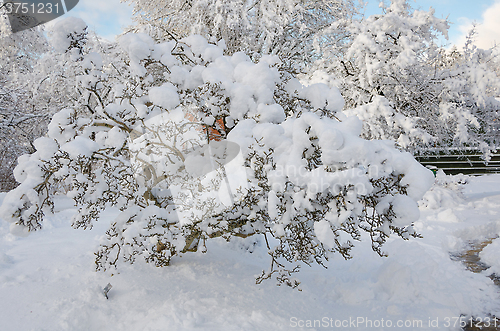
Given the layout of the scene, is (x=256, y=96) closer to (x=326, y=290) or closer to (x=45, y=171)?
Answer: (x=45, y=171)

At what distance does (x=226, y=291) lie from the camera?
3.66 m

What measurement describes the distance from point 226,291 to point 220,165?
167 cm

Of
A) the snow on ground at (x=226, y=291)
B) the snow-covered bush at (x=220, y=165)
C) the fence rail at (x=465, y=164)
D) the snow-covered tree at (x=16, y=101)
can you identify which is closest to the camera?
the snow-covered bush at (x=220, y=165)

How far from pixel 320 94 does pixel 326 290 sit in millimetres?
2702

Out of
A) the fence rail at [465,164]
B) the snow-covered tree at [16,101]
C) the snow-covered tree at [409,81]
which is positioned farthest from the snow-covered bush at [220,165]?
the fence rail at [465,164]

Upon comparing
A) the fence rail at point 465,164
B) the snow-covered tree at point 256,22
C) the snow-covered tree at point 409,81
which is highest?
the snow-covered tree at point 256,22

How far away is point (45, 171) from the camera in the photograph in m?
2.91

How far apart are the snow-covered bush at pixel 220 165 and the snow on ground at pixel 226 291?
0.38m

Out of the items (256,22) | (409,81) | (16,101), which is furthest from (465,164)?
(16,101)

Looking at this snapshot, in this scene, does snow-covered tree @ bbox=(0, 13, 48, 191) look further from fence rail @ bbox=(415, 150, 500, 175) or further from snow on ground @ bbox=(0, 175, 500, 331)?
fence rail @ bbox=(415, 150, 500, 175)

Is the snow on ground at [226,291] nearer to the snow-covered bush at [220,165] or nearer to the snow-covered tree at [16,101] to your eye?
the snow-covered bush at [220,165]

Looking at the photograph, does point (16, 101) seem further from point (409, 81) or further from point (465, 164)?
point (465, 164)

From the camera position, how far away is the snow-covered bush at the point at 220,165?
244 cm

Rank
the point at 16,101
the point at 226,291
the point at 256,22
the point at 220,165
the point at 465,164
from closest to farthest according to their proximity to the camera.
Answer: the point at 220,165, the point at 226,291, the point at 16,101, the point at 256,22, the point at 465,164
